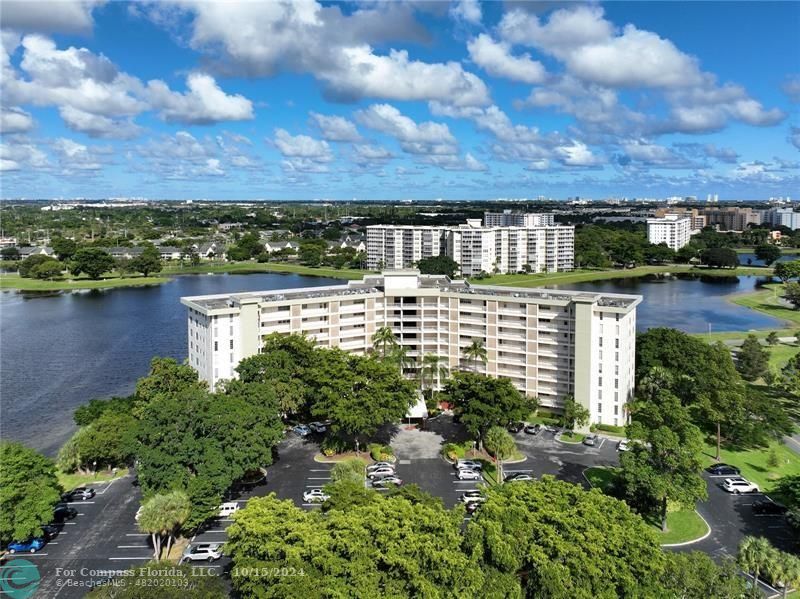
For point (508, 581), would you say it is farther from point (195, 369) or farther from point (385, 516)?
point (195, 369)

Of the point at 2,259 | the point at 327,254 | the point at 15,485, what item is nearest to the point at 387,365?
the point at 15,485

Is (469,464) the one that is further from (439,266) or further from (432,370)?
(439,266)

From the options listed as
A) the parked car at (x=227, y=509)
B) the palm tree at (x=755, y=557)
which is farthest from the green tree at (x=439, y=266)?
the palm tree at (x=755, y=557)

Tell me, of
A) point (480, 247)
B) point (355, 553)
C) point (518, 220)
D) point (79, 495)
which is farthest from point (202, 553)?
point (518, 220)

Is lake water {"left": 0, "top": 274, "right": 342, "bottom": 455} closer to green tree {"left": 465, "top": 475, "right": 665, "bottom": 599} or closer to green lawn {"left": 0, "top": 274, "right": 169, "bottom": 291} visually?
green lawn {"left": 0, "top": 274, "right": 169, "bottom": 291}

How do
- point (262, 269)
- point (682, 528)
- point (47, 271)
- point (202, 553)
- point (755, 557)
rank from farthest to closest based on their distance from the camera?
point (262, 269)
point (47, 271)
point (682, 528)
point (202, 553)
point (755, 557)

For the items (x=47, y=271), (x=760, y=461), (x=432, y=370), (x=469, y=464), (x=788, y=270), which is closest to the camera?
(x=469, y=464)
